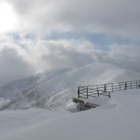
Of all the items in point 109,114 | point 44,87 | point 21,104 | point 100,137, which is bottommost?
point 100,137

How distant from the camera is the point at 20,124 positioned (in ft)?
53.9

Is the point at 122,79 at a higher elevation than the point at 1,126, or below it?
higher

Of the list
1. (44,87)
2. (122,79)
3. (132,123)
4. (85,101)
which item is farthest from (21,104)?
(132,123)

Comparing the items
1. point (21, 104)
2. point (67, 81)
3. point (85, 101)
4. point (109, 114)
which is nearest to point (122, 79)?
point (67, 81)

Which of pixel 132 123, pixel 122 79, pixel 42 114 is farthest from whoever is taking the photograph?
pixel 122 79

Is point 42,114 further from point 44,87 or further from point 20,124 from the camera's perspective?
point 44,87

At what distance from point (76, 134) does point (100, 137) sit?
117 cm

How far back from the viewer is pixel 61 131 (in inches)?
475

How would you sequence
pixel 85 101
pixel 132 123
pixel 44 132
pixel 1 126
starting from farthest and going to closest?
pixel 85 101 < pixel 1 126 < pixel 132 123 < pixel 44 132

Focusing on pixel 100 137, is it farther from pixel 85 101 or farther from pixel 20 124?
pixel 85 101

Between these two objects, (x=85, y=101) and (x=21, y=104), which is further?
(x=21, y=104)

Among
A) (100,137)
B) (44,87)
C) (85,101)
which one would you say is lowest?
(100,137)

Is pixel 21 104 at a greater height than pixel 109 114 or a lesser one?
greater

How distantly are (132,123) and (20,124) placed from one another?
7.45 meters
